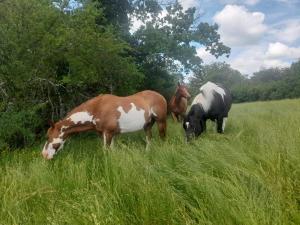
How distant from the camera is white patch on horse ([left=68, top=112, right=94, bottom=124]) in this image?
853 cm

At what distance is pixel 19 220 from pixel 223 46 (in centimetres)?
1100

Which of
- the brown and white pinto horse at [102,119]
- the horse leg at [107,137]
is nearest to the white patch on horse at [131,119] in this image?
the brown and white pinto horse at [102,119]

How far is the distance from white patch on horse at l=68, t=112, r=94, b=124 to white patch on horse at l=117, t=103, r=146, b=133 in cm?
68

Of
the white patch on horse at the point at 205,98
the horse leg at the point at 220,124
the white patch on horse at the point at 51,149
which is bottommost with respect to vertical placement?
the white patch on horse at the point at 51,149

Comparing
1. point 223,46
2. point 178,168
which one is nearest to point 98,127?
point 178,168

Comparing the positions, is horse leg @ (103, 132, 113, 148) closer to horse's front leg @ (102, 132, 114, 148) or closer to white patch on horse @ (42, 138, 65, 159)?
horse's front leg @ (102, 132, 114, 148)

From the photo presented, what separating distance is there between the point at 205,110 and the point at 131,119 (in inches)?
77.6

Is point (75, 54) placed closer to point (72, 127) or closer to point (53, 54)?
point (53, 54)

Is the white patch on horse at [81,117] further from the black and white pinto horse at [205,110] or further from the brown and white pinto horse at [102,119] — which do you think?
the black and white pinto horse at [205,110]

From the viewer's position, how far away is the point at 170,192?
381cm

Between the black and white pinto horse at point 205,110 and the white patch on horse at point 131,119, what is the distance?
1.06 metres

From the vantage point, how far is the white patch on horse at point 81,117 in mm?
8531

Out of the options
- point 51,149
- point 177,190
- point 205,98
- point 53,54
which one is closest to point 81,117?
point 51,149

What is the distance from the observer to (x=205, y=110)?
31.3 ft
